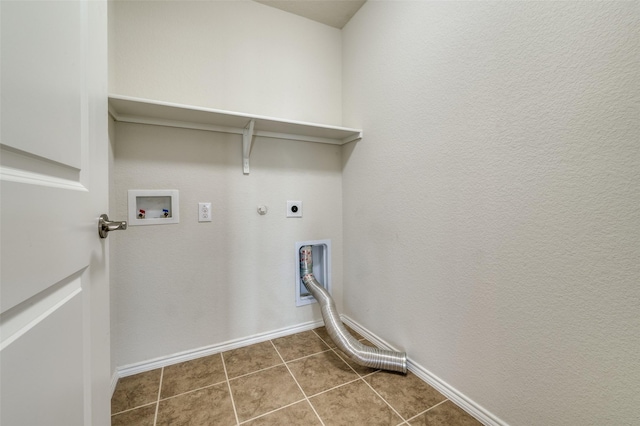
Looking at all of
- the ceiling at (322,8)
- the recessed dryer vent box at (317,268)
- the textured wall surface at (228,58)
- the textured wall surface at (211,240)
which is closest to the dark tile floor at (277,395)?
the textured wall surface at (211,240)

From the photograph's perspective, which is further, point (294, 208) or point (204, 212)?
point (294, 208)

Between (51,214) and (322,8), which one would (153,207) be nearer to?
(51,214)

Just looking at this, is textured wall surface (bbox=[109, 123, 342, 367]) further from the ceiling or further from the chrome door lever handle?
the ceiling

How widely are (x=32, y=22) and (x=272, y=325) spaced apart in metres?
1.80

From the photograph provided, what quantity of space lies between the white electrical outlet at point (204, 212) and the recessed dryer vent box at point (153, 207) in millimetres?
121

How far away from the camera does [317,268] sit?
6.68ft

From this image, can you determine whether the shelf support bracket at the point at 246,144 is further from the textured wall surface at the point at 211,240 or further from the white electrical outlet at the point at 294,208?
the white electrical outlet at the point at 294,208

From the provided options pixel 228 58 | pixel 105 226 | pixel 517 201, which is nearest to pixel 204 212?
pixel 105 226

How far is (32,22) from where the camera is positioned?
40cm

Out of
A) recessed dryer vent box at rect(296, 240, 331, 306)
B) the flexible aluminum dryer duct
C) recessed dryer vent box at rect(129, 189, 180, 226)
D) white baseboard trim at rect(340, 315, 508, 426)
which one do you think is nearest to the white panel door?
recessed dryer vent box at rect(129, 189, 180, 226)

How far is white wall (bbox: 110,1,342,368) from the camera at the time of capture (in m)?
1.39

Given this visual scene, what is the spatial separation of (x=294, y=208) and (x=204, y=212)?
614 mm

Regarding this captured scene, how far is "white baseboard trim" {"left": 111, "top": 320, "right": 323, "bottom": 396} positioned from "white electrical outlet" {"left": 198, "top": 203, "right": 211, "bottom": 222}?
2.72 ft

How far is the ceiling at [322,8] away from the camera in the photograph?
170 centimetres
